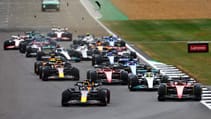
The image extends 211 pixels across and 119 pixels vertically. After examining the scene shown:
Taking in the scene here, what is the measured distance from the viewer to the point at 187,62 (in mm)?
64188

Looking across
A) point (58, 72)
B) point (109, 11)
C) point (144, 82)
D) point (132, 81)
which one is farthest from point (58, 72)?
point (109, 11)

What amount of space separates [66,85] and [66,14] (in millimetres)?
63273

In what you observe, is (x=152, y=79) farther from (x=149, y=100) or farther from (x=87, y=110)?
(x=87, y=110)

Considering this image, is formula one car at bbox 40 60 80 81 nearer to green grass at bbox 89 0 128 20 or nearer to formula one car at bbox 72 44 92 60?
formula one car at bbox 72 44 92 60

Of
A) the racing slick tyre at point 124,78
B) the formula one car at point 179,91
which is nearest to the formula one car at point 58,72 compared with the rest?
the racing slick tyre at point 124,78

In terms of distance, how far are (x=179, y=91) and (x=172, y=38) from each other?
40.3 metres

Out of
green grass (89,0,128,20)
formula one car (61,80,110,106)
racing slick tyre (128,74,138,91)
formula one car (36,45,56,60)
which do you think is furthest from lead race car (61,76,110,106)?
green grass (89,0,128,20)

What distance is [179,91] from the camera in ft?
146

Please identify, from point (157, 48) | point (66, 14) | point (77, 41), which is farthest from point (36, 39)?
point (66, 14)

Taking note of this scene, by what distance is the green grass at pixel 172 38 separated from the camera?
6200 centimetres

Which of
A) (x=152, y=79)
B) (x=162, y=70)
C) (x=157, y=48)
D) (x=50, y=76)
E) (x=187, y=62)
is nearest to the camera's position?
(x=152, y=79)

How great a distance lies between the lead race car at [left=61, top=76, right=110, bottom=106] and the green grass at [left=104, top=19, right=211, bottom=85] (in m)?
10.3

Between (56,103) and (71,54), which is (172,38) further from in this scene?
(56,103)

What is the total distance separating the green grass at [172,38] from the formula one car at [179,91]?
7.69m
